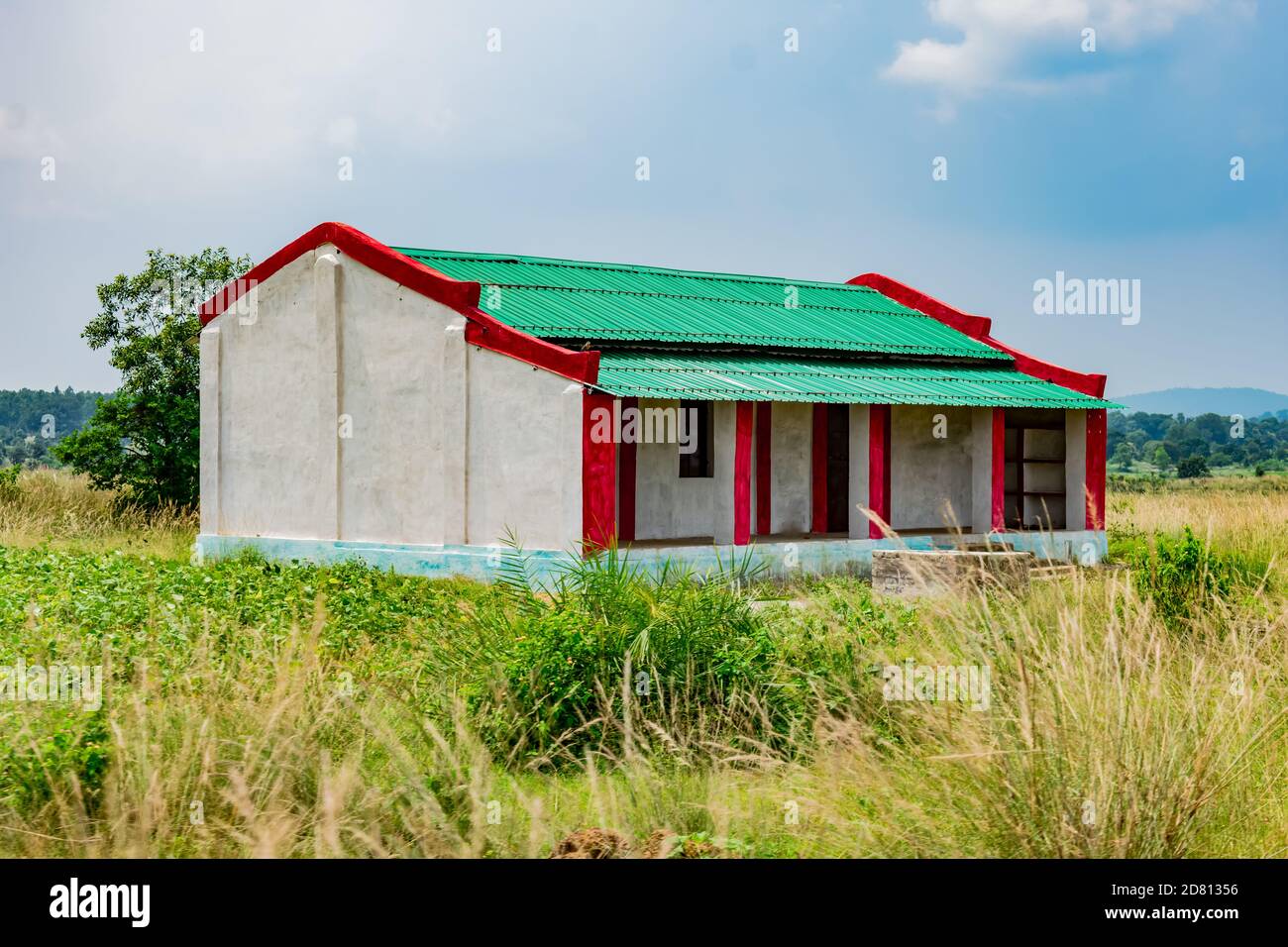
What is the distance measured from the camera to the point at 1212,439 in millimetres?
113812

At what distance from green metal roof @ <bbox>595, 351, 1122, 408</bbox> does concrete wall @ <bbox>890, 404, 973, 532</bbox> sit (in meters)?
0.88

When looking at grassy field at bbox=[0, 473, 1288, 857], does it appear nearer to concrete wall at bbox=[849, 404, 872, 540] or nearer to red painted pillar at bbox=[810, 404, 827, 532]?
concrete wall at bbox=[849, 404, 872, 540]

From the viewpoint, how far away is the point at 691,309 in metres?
22.0

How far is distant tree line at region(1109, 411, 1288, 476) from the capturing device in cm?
7864

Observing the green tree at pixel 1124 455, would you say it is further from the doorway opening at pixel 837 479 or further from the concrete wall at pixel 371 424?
the concrete wall at pixel 371 424

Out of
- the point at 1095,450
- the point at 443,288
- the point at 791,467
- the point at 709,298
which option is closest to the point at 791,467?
the point at 791,467

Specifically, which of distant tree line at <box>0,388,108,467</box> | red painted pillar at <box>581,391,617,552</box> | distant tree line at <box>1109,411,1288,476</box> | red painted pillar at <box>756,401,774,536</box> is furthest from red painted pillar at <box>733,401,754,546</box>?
distant tree line at <box>0,388,108,467</box>

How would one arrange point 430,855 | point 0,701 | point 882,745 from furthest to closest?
1. point 882,745
2. point 0,701
3. point 430,855

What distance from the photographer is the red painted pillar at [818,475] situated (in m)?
22.2

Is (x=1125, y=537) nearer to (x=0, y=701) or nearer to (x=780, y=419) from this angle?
(x=780, y=419)

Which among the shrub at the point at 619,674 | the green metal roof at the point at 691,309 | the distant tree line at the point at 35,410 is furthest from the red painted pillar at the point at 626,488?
the distant tree line at the point at 35,410

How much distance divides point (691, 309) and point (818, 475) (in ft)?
11.1

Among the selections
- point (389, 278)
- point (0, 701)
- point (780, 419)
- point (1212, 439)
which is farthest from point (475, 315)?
point (1212, 439)
